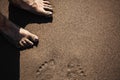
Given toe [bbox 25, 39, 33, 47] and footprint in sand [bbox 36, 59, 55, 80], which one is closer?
footprint in sand [bbox 36, 59, 55, 80]

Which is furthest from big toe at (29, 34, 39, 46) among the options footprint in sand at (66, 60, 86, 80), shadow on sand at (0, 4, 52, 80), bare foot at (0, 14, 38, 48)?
footprint in sand at (66, 60, 86, 80)

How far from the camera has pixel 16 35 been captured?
1.90 m

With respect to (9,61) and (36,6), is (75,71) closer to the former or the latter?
(9,61)

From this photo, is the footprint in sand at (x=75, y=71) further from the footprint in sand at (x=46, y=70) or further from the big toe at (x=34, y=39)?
the big toe at (x=34, y=39)

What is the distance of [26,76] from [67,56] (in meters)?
0.33

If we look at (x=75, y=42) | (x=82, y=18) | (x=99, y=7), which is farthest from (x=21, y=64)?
(x=99, y=7)

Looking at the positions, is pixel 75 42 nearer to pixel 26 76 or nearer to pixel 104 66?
pixel 104 66

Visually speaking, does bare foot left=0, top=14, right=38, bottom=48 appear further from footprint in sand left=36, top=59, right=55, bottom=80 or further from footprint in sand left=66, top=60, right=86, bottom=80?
footprint in sand left=66, top=60, right=86, bottom=80

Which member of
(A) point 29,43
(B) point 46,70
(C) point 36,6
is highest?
(C) point 36,6

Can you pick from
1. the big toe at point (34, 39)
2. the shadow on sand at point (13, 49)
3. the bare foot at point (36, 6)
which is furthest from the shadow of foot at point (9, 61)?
the bare foot at point (36, 6)

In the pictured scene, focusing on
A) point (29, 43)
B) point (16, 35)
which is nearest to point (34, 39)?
point (29, 43)

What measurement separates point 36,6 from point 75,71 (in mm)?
622

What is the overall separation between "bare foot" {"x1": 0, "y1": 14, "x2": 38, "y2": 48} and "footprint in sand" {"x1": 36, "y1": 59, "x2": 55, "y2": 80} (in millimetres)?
200

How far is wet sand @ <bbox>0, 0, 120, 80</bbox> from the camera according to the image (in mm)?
1718
